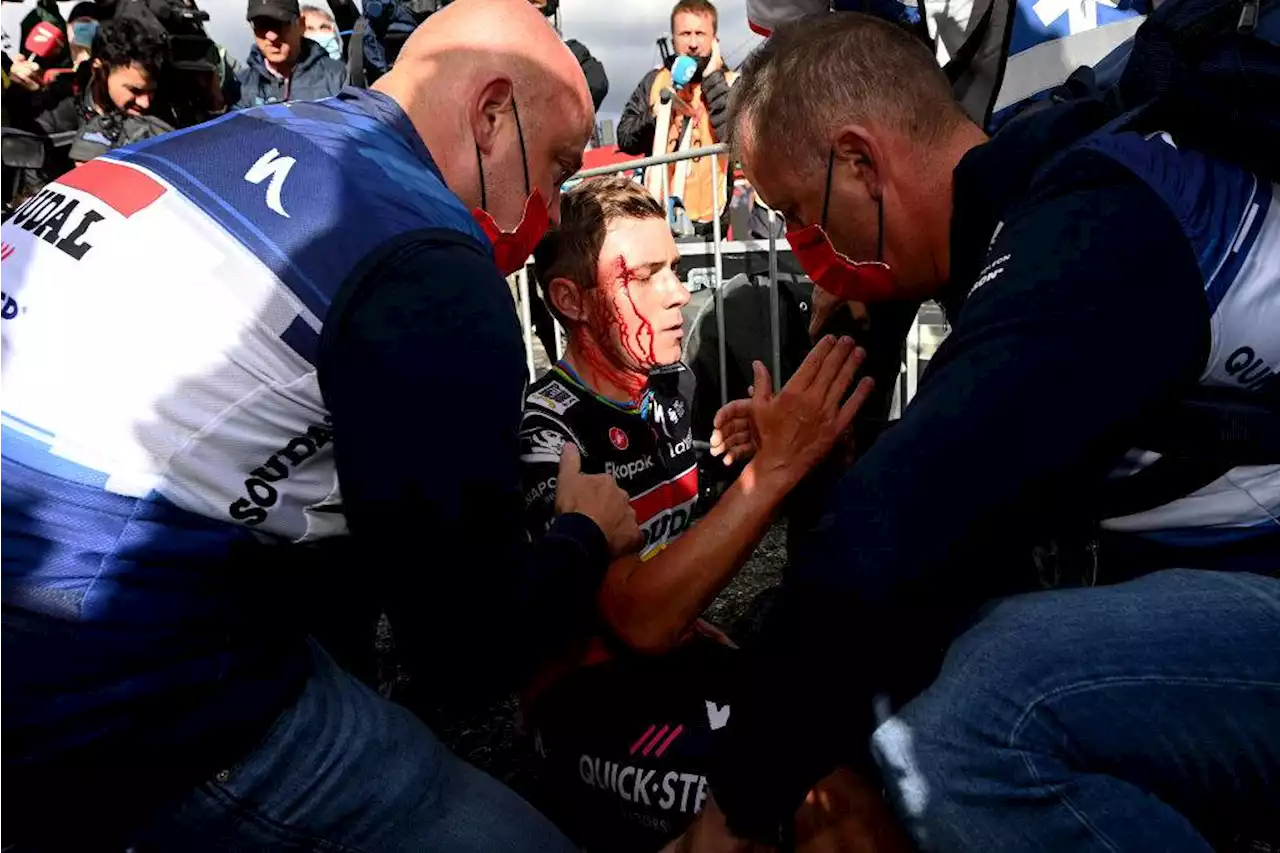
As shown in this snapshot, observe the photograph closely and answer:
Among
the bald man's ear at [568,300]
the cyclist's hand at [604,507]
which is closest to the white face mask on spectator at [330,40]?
the bald man's ear at [568,300]

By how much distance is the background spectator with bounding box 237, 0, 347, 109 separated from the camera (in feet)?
20.6

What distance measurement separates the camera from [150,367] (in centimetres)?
A: 137

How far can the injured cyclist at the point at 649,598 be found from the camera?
7.20 feet

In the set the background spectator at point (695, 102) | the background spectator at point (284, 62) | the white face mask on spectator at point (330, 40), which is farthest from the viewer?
the white face mask on spectator at point (330, 40)

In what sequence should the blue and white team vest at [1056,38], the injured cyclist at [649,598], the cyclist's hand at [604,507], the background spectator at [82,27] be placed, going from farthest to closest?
the background spectator at [82,27] < the blue and white team vest at [1056,38] < the injured cyclist at [649,598] < the cyclist's hand at [604,507]

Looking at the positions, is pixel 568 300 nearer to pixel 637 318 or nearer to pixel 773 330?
pixel 637 318

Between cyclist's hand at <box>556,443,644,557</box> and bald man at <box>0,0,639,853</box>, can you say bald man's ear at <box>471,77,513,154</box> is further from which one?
cyclist's hand at <box>556,443,644,557</box>

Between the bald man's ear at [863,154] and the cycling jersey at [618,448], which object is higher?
the bald man's ear at [863,154]

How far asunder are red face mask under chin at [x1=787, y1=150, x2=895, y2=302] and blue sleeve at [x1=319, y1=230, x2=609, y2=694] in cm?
98

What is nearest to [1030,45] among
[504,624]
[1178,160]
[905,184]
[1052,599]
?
[905,184]

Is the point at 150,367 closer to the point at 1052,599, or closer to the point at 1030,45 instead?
the point at 1052,599

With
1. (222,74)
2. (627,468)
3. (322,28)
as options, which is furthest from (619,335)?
(322,28)

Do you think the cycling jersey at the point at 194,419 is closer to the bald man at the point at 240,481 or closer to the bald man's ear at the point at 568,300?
the bald man at the point at 240,481

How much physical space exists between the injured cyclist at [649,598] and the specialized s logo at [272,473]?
833mm
